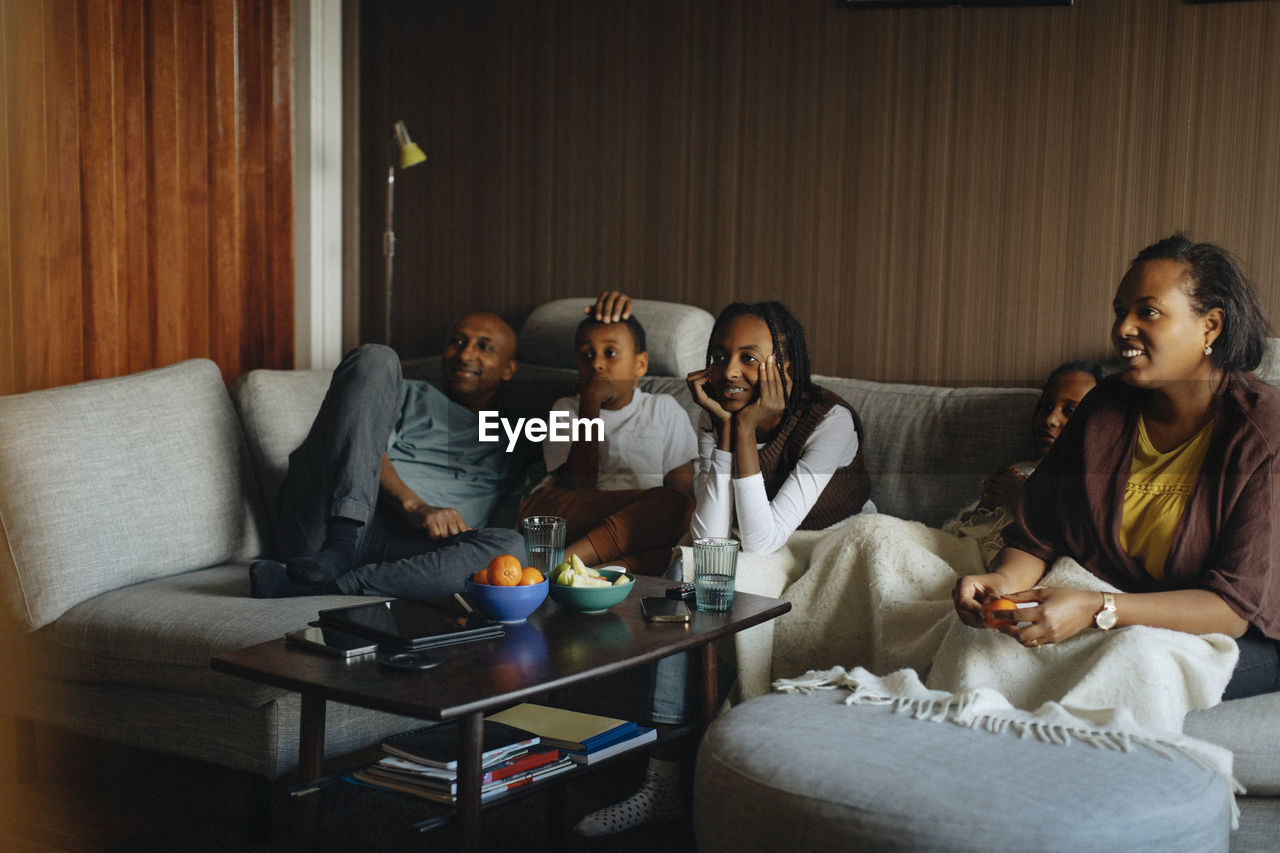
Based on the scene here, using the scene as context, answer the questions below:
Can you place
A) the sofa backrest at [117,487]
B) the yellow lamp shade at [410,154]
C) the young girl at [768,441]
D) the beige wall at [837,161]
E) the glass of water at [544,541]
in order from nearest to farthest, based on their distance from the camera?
the glass of water at [544,541], the sofa backrest at [117,487], the young girl at [768,441], the beige wall at [837,161], the yellow lamp shade at [410,154]

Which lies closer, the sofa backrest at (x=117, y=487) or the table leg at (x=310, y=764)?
the table leg at (x=310, y=764)

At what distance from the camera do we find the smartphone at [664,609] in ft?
5.64

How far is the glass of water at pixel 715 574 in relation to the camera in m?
1.79

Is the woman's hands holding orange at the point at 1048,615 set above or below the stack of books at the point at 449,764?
above

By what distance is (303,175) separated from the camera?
3.44 meters

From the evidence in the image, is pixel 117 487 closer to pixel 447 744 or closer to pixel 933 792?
pixel 447 744

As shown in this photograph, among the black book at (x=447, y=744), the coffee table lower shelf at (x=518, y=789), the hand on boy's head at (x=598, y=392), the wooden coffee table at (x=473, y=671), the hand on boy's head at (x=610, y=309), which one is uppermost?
the hand on boy's head at (x=610, y=309)

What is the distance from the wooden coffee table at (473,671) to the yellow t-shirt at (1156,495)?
24.9 inches

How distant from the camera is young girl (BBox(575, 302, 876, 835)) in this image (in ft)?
7.34

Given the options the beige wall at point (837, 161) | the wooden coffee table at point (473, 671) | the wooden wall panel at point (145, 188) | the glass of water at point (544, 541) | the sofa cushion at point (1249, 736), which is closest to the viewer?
the wooden coffee table at point (473, 671)

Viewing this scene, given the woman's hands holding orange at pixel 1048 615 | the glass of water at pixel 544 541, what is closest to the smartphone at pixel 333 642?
the glass of water at pixel 544 541

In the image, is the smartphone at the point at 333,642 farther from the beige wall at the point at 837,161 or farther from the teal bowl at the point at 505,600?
the beige wall at the point at 837,161

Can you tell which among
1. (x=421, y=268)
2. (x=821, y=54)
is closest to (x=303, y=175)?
(x=421, y=268)

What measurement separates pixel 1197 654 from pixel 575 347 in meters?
1.74
